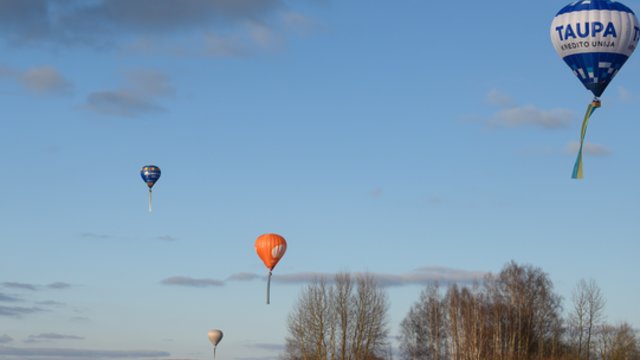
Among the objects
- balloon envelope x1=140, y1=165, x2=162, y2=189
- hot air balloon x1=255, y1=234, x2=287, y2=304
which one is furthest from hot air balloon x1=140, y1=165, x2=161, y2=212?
hot air balloon x1=255, y1=234, x2=287, y2=304

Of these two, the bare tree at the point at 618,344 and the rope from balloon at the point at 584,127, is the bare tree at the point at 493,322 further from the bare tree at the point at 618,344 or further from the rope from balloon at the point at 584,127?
the rope from balloon at the point at 584,127

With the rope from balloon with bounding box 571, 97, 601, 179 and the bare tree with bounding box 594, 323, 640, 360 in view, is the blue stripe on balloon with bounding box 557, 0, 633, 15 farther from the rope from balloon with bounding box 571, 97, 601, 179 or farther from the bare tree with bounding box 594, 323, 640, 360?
the bare tree with bounding box 594, 323, 640, 360

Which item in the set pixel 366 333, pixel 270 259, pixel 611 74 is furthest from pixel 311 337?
pixel 611 74

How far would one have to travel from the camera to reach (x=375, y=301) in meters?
116

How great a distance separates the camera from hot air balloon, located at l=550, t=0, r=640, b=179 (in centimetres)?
7181

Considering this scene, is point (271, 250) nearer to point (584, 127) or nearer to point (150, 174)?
point (150, 174)

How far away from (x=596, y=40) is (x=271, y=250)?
131ft

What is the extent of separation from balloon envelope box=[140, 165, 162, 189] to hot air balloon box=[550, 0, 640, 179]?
5937 centimetres

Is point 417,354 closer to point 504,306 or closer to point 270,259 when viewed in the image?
point 504,306

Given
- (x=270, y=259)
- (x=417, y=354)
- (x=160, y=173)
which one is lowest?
(x=417, y=354)

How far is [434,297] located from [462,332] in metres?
12.8

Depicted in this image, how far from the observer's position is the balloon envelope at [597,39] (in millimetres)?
71875

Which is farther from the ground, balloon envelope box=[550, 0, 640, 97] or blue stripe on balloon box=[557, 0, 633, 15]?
blue stripe on balloon box=[557, 0, 633, 15]

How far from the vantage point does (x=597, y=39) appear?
235 ft
